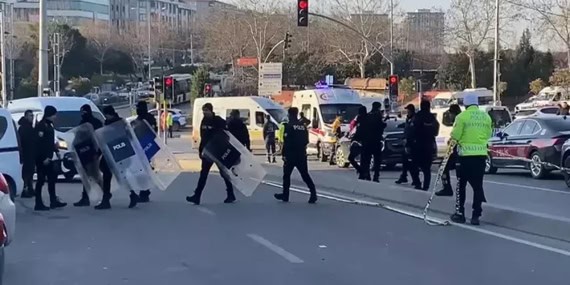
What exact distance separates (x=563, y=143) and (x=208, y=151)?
29.3 feet

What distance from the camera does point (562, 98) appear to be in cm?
6706

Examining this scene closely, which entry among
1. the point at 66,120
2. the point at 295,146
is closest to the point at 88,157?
the point at 295,146

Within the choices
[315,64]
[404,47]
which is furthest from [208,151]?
[404,47]

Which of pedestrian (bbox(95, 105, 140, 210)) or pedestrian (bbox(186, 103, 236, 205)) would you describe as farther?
pedestrian (bbox(186, 103, 236, 205))

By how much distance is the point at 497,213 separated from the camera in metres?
14.4

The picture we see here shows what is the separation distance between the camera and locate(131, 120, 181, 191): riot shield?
18.2 m

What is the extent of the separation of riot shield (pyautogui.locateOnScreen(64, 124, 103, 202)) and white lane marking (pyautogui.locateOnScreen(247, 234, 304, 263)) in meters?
5.20

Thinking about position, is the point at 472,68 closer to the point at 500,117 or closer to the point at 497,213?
the point at 500,117

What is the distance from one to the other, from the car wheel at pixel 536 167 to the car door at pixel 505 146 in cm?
79

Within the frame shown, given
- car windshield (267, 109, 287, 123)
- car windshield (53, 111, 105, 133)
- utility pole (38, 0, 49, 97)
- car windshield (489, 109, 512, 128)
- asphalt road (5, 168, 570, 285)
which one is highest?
utility pole (38, 0, 49, 97)

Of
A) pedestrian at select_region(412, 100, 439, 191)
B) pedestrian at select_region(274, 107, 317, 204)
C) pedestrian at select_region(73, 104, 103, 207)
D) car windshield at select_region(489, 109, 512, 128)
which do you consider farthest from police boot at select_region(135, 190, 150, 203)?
car windshield at select_region(489, 109, 512, 128)

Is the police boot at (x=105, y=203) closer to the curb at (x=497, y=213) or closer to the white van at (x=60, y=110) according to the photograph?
the curb at (x=497, y=213)

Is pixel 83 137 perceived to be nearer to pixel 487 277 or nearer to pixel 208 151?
pixel 208 151

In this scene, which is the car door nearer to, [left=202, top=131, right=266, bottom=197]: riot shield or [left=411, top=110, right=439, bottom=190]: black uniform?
[left=411, top=110, right=439, bottom=190]: black uniform
